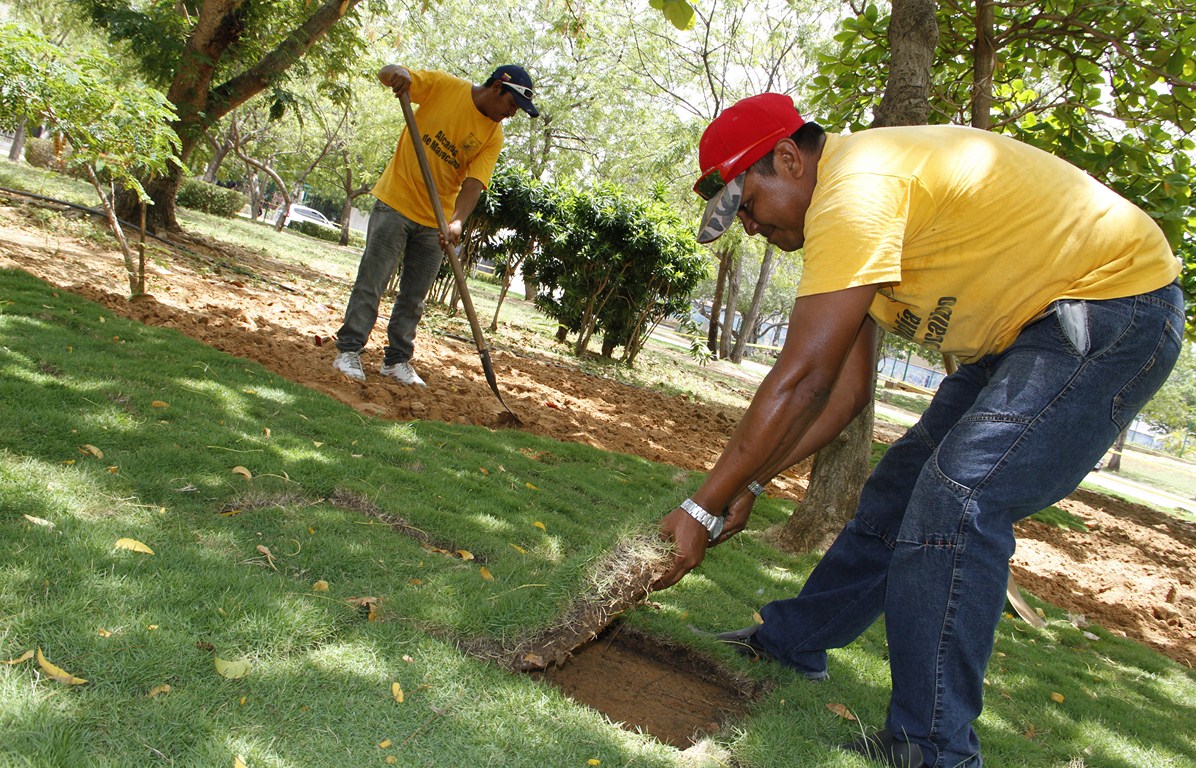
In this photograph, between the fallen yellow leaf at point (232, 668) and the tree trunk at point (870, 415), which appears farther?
the tree trunk at point (870, 415)

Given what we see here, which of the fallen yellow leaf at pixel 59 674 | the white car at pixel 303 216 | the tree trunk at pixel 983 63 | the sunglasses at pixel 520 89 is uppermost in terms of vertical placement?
the tree trunk at pixel 983 63

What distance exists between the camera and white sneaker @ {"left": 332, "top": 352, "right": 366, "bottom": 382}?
5.39 meters

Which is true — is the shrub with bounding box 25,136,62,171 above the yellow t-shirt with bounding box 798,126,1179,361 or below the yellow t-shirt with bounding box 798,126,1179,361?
below

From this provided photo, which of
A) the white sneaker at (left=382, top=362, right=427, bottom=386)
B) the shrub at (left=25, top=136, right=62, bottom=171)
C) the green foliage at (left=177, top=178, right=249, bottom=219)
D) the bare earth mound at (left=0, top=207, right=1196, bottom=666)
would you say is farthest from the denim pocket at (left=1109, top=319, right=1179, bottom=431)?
the shrub at (left=25, top=136, right=62, bottom=171)

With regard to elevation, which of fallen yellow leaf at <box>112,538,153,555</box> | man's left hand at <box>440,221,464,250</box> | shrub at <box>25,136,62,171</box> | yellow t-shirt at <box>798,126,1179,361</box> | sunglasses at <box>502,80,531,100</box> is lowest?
fallen yellow leaf at <box>112,538,153,555</box>

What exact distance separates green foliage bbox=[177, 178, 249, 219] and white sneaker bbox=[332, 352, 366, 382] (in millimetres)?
17501

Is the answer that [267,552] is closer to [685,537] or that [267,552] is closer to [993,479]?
[685,537]

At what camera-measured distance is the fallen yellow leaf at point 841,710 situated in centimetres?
255

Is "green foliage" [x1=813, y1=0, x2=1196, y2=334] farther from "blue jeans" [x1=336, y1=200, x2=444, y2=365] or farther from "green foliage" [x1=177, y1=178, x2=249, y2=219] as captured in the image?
"green foliage" [x1=177, y1=178, x2=249, y2=219]

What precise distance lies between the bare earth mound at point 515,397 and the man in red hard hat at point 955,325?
336cm

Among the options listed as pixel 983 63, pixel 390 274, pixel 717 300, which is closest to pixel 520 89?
pixel 390 274

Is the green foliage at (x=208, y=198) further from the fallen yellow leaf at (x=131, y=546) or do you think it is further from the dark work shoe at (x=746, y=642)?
the dark work shoe at (x=746, y=642)

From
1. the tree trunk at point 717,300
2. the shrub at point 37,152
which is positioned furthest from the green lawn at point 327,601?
the shrub at point 37,152

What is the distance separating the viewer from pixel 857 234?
1.84 m
